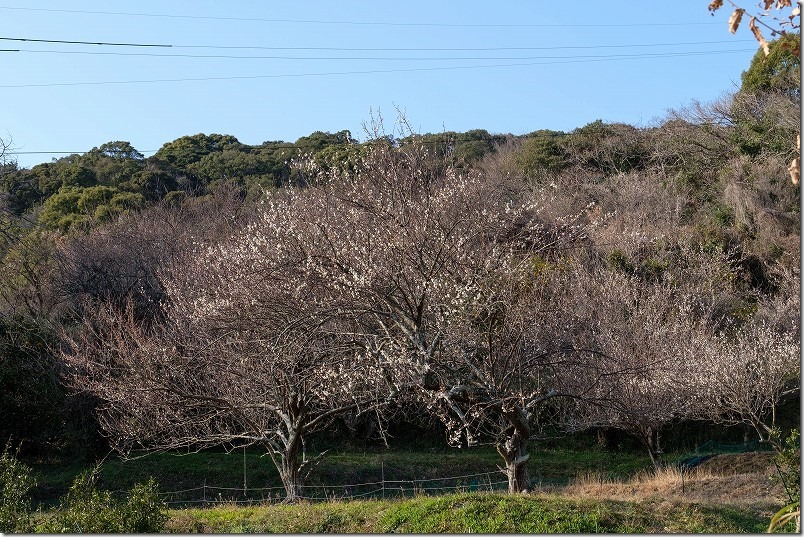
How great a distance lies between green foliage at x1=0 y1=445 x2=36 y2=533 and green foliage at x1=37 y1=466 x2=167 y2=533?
19 centimetres

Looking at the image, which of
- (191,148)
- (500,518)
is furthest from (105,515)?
(191,148)

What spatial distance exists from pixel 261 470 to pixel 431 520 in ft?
36.0

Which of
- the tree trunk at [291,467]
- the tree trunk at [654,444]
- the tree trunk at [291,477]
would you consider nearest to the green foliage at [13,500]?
the tree trunk at [291,467]

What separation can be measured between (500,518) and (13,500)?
4629 mm

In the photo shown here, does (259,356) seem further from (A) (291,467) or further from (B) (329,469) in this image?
(B) (329,469)

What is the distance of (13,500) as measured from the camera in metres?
7.54

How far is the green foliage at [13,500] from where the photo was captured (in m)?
7.25

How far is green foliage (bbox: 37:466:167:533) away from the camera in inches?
279

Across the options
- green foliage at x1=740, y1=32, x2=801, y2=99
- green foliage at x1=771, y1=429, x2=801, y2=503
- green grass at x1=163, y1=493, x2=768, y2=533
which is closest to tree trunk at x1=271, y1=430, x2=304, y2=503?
green grass at x1=163, y1=493, x2=768, y2=533

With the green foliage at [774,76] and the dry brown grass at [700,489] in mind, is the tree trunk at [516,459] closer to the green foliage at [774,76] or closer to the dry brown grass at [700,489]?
the dry brown grass at [700,489]

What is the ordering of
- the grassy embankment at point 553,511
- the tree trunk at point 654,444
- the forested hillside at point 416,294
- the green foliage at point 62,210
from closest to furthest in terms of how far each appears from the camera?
1. the grassy embankment at point 553,511
2. the forested hillside at point 416,294
3. the tree trunk at point 654,444
4. the green foliage at point 62,210

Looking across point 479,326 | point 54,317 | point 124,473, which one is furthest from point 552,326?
point 54,317

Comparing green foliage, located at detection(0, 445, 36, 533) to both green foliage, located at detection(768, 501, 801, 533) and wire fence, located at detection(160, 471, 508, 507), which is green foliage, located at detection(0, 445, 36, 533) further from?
green foliage, located at detection(768, 501, 801, 533)

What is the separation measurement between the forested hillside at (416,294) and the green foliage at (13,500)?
2.95 meters
